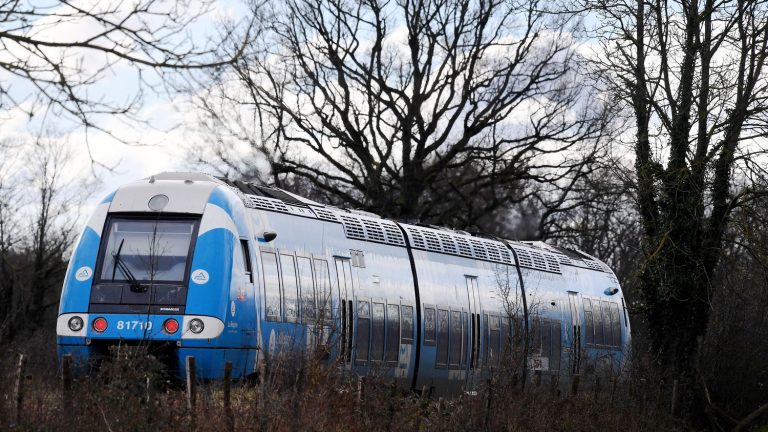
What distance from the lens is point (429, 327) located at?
1966 cm

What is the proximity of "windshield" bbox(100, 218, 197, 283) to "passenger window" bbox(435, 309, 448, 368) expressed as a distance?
5.52 meters

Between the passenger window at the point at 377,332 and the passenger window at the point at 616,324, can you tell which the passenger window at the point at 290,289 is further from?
the passenger window at the point at 616,324

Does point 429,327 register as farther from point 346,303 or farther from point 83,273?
point 83,273

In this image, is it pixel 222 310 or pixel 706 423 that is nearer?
pixel 222 310

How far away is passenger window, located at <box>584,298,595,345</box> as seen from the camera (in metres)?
25.2

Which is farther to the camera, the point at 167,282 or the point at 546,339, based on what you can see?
the point at 546,339

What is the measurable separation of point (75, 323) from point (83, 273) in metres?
0.67

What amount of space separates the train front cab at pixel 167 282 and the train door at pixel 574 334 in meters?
10.2

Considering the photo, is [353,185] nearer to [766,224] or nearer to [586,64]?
[586,64]

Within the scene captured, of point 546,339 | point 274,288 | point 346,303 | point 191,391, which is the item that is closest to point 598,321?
point 546,339

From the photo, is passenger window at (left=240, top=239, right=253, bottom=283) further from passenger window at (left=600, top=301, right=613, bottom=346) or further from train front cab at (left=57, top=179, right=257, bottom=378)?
passenger window at (left=600, top=301, right=613, bottom=346)

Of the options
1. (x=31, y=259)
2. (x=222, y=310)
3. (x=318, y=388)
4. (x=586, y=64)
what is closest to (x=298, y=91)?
(x=31, y=259)

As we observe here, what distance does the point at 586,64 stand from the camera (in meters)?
21.6

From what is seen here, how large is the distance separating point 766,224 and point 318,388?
371 inches
